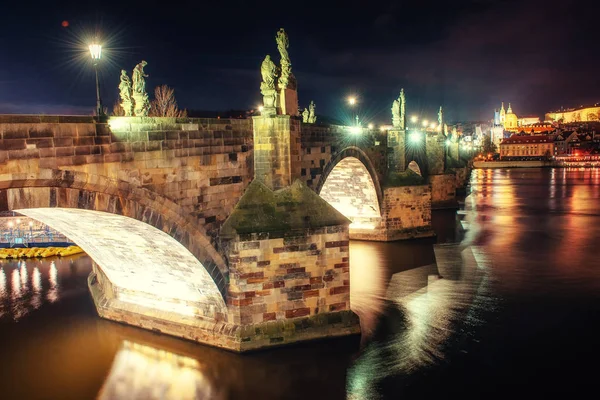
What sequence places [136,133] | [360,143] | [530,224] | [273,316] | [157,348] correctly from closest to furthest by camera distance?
[136,133]
[273,316]
[157,348]
[360,143]
[530,224]

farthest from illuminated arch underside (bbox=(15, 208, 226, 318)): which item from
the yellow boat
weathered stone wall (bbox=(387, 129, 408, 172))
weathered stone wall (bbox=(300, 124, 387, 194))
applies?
weathered stone wall (bbox=(387, 129, 408, 172))

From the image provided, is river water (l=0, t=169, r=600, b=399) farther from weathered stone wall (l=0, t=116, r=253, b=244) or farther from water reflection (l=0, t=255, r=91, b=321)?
weathered stone wall (l=0, t=116, r=253, b=244)

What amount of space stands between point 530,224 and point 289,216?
23.4 meters

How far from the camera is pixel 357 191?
25.9 meters

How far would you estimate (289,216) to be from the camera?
12898mm

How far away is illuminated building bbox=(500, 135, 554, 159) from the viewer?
346 ft

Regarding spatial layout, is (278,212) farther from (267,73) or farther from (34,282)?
(34,282)

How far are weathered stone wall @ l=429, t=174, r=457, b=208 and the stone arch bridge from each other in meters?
25.7

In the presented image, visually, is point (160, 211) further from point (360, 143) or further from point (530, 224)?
point (530, 224)

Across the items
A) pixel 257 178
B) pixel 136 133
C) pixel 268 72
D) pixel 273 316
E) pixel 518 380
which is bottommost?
pixel 518 380

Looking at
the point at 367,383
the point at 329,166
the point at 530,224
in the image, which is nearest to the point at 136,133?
the point at 367,383

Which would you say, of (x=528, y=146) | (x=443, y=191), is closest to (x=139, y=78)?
(x=443, y=191)

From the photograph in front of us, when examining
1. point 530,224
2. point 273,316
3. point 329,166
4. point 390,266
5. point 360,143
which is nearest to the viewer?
point 273,316

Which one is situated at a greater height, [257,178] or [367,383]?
[257,178]
